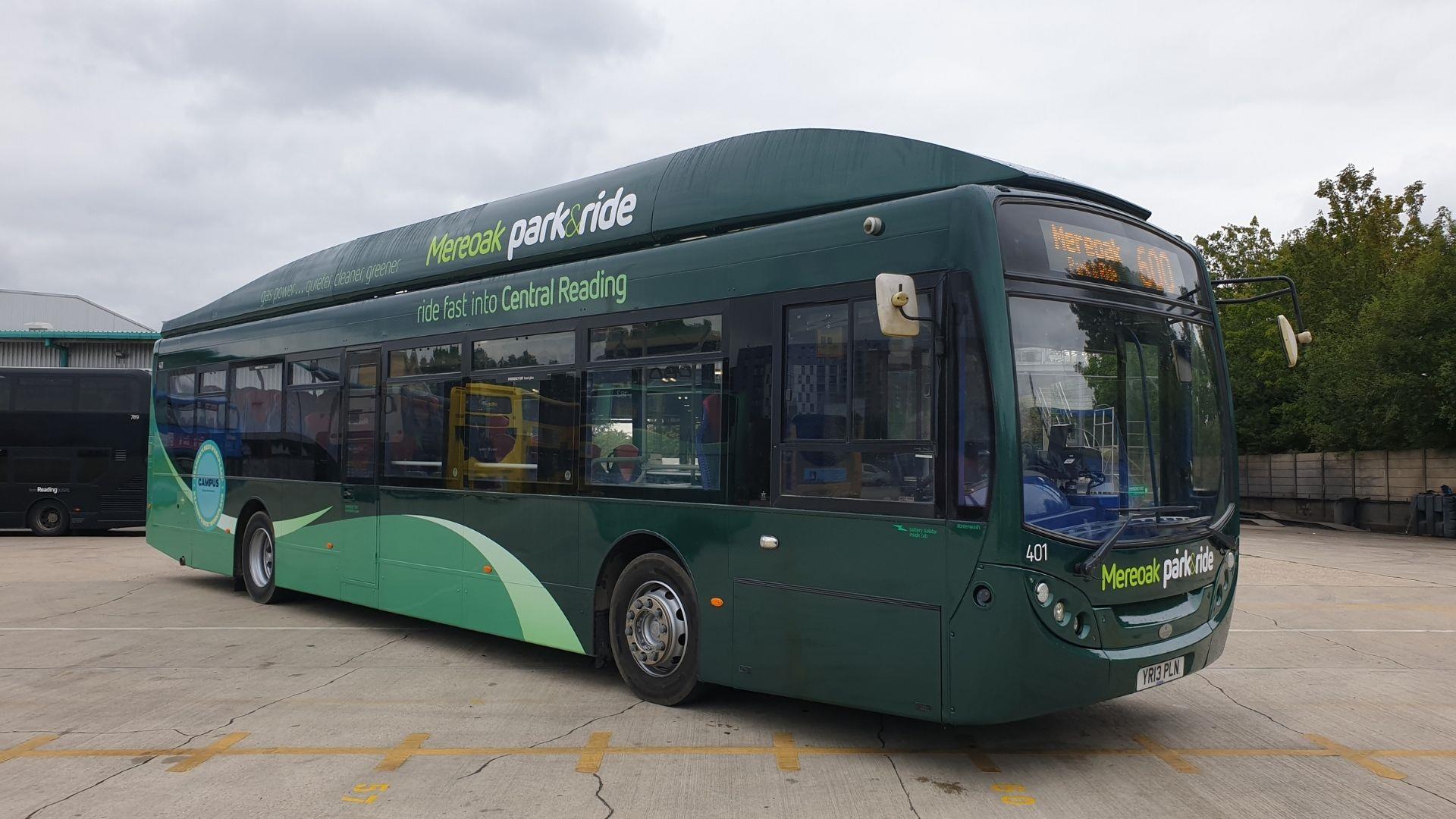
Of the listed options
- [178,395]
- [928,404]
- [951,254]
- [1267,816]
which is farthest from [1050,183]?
[178,395]

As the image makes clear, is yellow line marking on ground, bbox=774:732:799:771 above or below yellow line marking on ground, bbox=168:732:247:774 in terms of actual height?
above

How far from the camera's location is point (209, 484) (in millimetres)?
12672

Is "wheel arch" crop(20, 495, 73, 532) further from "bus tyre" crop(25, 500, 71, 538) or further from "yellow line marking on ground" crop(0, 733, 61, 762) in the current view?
"yellow line marking on ground" crop(0, 733, 61, 762)

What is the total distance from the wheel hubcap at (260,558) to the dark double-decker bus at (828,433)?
117 inches

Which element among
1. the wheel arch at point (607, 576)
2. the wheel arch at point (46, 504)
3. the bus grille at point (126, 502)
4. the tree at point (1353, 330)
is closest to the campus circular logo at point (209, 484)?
the wheel arch at point (607, 576)

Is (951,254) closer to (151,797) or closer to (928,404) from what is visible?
(928,404)

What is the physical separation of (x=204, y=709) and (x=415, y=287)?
4251 millimetres

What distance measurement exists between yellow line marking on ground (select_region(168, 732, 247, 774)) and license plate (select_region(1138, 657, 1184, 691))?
5.12 m

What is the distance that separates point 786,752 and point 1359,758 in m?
3.22

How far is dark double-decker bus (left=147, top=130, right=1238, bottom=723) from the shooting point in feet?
17.9

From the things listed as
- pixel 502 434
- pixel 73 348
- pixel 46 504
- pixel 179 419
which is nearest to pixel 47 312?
pixel 73 348

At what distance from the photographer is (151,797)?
534cm

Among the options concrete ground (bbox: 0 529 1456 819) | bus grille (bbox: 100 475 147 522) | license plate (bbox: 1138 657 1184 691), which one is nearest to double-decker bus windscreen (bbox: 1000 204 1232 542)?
license plate (bbox: 1138 657 1184 691)

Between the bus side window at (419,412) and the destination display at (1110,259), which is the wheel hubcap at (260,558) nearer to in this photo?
the bus side window at (419,412)
